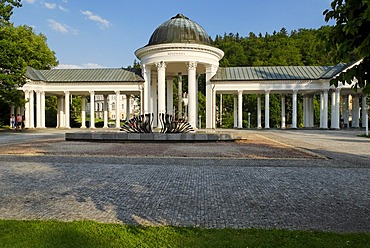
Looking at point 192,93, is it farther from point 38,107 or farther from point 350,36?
point 350,36

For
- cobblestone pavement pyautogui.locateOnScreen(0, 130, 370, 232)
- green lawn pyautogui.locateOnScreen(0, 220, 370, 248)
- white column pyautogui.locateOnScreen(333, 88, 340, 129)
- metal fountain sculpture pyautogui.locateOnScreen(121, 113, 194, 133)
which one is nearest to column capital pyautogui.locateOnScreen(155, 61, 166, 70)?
metal fountain sculpture pyautogui.locateOnScreen(121, 113, 194, 133)

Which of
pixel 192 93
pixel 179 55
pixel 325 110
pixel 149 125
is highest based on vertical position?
pixel 179 55

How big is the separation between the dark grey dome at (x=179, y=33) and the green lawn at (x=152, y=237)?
37057mm

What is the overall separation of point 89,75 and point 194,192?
147ft

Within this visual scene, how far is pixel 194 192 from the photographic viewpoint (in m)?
7.15

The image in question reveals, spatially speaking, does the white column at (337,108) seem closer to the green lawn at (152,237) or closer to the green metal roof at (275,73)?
the green metal roof at (275,73)

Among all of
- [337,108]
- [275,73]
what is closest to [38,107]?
[275,73]

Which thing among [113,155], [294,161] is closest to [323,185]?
[294,161]

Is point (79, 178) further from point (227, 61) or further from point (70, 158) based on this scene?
point (227, 61)

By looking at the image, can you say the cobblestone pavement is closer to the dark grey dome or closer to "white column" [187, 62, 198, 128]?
"white column" [187, 62, 198, 128]

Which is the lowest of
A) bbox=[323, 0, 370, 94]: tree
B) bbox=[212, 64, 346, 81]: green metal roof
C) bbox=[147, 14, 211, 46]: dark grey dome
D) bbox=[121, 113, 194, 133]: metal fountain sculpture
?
bbox=[121, 113, 194, 133]: metal fountain sculpture

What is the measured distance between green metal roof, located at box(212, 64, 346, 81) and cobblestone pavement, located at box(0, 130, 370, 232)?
33518mm

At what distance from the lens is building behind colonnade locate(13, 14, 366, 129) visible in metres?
40.2

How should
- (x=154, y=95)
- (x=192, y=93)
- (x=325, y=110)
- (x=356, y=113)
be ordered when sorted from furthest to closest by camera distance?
(x=356, y=113), (x=154, y=95), (x=325, y=110), (x=192, y=93)
